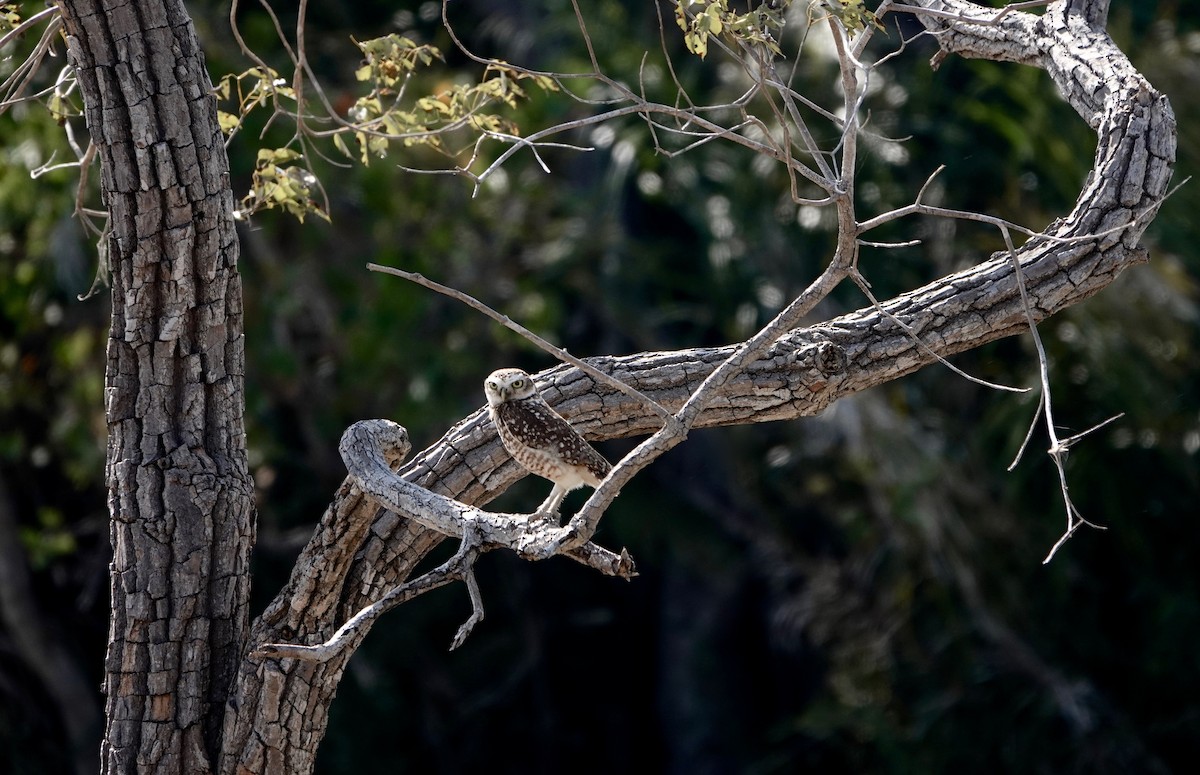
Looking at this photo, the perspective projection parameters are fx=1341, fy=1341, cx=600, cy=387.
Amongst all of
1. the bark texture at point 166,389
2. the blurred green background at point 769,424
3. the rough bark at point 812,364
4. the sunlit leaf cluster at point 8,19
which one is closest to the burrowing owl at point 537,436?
the rough bark at point 812,364

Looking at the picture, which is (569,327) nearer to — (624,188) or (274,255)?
(624,188)

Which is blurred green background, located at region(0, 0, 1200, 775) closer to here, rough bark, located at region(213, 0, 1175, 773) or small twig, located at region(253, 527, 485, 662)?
rough bark, located at region(213, 0, 1175, 773)

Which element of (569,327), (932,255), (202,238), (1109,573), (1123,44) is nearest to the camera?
(202,238)

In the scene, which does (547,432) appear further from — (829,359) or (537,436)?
(829,359)

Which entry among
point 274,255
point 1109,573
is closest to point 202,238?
point 274,255

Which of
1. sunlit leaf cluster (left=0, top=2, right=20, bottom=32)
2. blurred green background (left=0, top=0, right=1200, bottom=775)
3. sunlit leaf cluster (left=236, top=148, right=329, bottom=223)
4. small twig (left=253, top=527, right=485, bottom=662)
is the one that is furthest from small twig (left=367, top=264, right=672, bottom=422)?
blurred green background (left=0, top=0, right=1200, bottom=775)

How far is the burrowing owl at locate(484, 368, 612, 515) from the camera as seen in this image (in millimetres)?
3238

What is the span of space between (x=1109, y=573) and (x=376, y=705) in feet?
15.0

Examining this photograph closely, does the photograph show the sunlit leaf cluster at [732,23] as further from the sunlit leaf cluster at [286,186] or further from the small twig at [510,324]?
the sunlit leaf cluster at [286,186]

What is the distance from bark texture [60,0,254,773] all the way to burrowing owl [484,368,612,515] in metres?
0.69

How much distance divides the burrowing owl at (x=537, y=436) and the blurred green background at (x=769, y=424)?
4.05 m

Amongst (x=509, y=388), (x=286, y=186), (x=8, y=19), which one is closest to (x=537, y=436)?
(x=509, y=388)

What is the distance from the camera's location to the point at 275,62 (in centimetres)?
784

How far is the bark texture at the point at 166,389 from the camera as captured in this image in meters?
3.20
